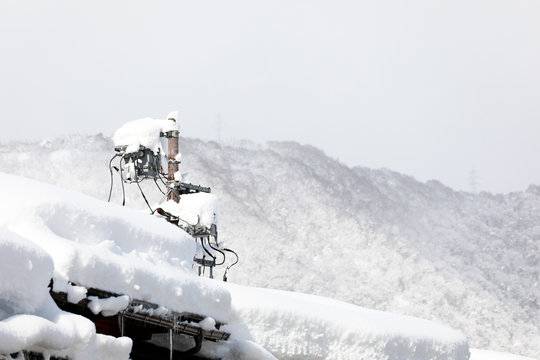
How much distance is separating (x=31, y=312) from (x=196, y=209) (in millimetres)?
8305

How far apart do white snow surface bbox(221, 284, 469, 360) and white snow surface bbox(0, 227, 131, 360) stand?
12.8 ft

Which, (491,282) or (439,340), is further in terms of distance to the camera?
(491,282)

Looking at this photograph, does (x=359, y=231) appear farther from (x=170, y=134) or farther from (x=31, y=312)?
(x=31, y=312)

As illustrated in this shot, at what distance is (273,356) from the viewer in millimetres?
11023

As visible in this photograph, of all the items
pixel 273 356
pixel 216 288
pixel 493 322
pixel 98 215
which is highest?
pixel 98 215

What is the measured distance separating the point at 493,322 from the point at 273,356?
39.6 meters

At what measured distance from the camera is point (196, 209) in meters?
15.6

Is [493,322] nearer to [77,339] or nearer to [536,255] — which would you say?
[536,255]

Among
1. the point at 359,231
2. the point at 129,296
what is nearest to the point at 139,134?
the point at 129,296

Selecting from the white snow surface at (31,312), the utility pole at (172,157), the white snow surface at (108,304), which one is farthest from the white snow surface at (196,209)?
the white snow surface at (31,312)

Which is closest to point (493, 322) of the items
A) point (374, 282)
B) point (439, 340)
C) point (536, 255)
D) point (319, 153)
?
point (374, 282)

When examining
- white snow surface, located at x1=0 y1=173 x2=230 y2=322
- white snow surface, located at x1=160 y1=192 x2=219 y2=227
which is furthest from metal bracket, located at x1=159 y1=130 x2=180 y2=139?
white snow surface, located at x1=0 y1=173 x2=230 y2=322

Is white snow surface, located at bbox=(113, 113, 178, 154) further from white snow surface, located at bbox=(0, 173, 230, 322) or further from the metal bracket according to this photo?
white snow surface, located at bbox=(0, 173, 230, 322)

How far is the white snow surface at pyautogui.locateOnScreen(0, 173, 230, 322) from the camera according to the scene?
854cm
